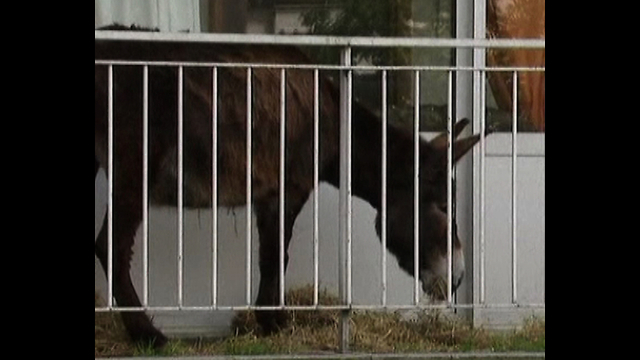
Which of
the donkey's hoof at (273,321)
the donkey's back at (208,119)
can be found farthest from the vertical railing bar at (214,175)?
the donkey's hoof at (273,321)

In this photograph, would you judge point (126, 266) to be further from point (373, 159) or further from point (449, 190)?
point (449, 190)

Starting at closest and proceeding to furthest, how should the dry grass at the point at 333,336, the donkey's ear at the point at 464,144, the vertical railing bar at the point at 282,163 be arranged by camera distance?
the vertical railing bar at the point at 282,163 < the dry grass at the point at 333,336 < the donkey's ear at the point at 464,144

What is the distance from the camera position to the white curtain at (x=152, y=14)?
762 cm

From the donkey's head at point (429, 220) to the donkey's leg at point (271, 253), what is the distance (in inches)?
17.4

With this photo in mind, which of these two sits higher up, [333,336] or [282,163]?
[282,163]

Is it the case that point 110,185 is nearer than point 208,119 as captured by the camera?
Yes

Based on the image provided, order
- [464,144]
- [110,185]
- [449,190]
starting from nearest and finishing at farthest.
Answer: [110,185]
[449,190]
[464,144]

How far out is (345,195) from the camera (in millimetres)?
6922

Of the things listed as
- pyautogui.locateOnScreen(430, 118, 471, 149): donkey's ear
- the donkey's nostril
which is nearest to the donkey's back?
pyautogui.locateOnScreen(430, 118, 471, 149): donkey's ear

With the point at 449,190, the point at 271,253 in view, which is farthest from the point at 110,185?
the point at 449,190

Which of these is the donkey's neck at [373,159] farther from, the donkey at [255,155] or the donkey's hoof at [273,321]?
the donkey's hoof at [273,321]

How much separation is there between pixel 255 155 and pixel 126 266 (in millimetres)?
796
